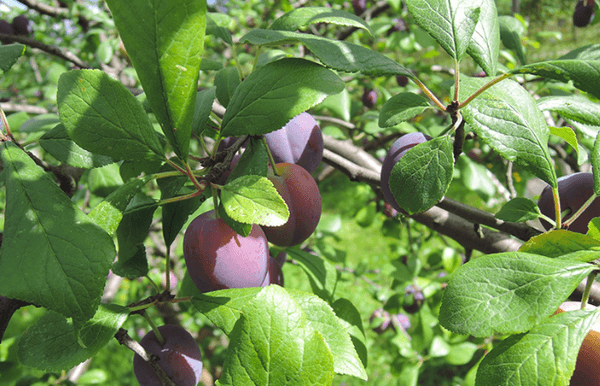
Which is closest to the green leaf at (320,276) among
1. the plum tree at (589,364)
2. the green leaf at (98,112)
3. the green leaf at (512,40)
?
the plum tree at (589,364)

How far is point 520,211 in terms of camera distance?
2.10 feet

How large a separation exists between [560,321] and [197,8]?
49cm

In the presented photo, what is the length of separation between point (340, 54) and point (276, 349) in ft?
1.19

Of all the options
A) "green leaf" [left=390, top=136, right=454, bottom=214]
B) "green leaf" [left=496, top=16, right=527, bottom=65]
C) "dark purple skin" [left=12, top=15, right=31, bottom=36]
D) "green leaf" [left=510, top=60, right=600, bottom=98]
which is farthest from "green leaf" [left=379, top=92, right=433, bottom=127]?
"dark purple skin" [left=12, top=15, right=31, bottom=36]

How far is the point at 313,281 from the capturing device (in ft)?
3.14

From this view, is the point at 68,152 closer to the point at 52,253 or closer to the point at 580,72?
the point at 52,253

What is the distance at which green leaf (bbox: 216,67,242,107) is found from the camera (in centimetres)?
73

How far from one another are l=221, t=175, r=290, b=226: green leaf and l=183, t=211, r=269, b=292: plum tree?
0.47 feet

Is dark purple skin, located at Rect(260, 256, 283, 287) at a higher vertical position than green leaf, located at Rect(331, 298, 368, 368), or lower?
higher

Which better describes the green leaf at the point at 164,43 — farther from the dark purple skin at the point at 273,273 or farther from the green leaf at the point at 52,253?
the dark purple skin at the point at 273,273

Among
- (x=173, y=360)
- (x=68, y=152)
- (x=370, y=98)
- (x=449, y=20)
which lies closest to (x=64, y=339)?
(x=173, y=360)

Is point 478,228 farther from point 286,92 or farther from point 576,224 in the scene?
point 286,92

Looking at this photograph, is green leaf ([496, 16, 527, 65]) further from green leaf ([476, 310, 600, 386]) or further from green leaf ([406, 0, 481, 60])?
green leaf ([476, 310, 600, 386])

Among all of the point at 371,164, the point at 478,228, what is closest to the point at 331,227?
the point at 371,164
